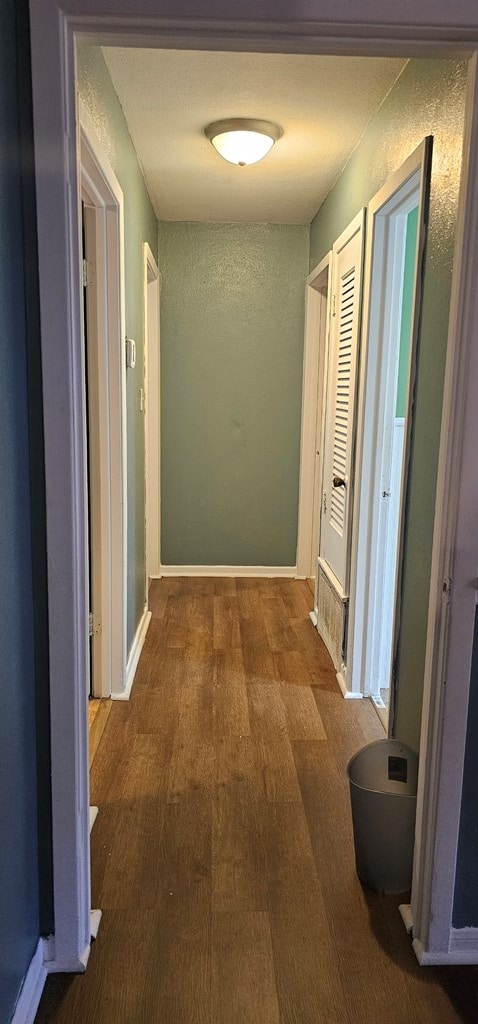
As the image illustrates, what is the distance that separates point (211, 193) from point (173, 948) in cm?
366

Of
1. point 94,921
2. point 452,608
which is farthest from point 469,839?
point 94,921

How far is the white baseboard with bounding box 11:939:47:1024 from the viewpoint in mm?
1438

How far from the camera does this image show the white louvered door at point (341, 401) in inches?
121

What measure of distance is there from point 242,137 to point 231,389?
2031mm

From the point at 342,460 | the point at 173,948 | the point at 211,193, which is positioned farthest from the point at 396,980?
the point at 211,193

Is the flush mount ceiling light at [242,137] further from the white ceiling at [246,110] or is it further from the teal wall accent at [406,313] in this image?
the teal wall accent at [406,313]

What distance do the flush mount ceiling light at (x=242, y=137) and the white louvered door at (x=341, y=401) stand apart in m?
0.50

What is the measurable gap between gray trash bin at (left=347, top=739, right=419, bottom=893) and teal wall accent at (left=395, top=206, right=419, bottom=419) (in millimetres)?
1495

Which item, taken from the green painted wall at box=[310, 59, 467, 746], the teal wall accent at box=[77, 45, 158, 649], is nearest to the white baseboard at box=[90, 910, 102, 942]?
the green painted wall at box=[310, 59, 467, 746]

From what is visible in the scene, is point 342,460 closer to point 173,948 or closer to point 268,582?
point 268,582

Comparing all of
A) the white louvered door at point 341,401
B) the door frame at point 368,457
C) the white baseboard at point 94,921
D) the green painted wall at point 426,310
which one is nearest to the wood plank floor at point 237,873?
the white baseboard at point 94,921

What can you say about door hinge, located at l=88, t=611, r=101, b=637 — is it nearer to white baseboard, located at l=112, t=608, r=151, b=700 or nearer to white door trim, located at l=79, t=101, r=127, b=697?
white door trim, located at l=79, t=101, r=127, b=697

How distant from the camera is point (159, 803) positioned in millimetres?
2307

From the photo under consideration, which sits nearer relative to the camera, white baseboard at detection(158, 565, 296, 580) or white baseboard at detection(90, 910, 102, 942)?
white baseboard at detection(90, 910, 102, 942)
